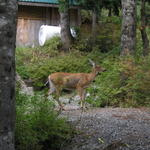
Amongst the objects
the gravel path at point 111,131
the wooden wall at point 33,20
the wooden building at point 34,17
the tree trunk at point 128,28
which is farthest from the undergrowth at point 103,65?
the wooden wall at point 33,20

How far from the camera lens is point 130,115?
418 inches

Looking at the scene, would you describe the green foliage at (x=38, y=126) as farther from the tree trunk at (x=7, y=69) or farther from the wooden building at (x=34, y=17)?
the wooden building at (x=34, y=17)

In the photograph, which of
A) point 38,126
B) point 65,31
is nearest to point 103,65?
point 38,126

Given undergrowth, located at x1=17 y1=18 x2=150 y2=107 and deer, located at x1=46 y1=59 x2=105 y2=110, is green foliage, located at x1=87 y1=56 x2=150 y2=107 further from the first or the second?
deer, located at x1=46 y1=59 x2=105 y2=110

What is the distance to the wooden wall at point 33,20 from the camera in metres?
30.4

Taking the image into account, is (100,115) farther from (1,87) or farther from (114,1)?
(114,1)

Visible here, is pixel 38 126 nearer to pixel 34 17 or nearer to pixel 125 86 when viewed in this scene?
pixel 125 86

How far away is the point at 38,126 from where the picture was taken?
783 centimetres

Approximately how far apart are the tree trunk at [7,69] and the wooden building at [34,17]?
2370 cm

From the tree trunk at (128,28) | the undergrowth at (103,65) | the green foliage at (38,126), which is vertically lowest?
the undergrowth at (103,65)

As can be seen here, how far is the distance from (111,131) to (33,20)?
917 inches

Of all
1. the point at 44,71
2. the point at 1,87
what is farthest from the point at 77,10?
the point at 1,87

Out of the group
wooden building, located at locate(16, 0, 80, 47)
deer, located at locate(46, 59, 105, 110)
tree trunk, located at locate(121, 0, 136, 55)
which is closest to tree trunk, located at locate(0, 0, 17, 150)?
deer, located at locate(46, 59, 105, 110)

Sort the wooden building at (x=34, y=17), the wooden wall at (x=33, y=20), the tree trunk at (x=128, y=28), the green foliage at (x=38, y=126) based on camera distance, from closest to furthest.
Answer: the green foliage at (x=38, y=126)
the tree trunk at (x=128, y=28)
the wooden building at (x=34, y=17)
the wooden wall at (x=33, y=20)
